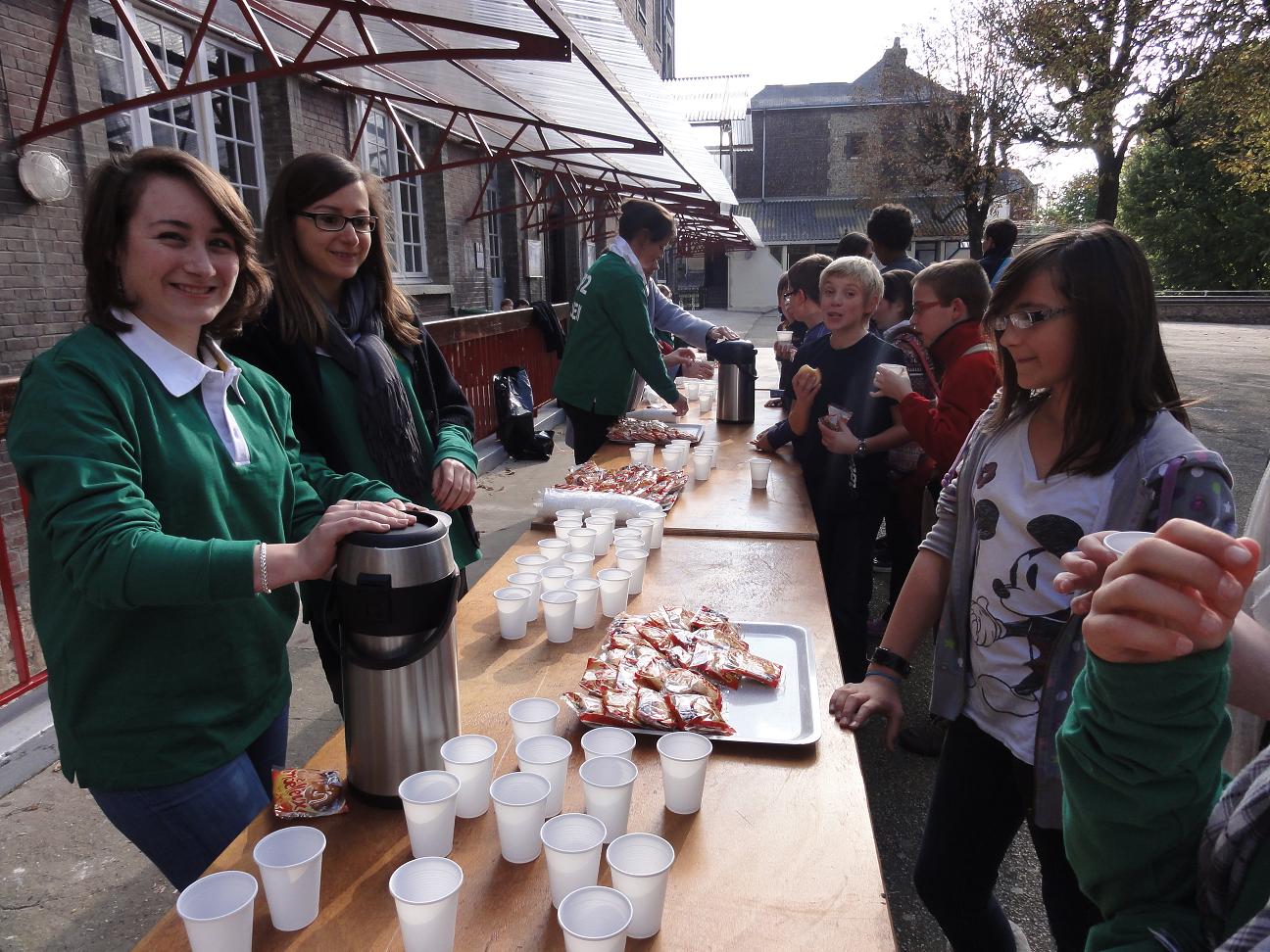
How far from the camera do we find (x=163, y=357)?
1532mm

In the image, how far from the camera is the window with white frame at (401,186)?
9805mm

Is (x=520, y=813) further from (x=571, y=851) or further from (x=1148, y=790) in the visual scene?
(x=1148, y=790)

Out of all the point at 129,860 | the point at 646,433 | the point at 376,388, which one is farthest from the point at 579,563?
the point at 646,433

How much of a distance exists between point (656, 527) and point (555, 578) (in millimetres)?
656

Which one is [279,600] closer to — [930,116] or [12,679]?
[12,679]

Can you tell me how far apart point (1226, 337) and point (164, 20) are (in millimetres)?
24879

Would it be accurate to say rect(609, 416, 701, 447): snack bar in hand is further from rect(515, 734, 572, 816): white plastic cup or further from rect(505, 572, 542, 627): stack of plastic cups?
rect(515, 734, 572, 816): white plastic cup

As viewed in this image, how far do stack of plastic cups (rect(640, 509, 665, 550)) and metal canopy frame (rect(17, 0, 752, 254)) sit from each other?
223cm

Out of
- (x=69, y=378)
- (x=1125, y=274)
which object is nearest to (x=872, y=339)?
(x=1125, y=274)

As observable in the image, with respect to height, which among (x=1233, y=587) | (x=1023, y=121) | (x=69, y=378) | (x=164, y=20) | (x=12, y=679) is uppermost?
(x=1023, y=121)

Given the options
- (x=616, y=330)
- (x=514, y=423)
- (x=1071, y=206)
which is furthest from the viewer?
(x=1071, y=206)

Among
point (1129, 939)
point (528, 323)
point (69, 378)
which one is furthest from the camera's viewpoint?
point (528, 323)

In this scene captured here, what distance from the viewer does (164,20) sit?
652 cm

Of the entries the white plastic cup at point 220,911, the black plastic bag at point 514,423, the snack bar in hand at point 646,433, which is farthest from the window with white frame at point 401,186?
the white plastic cup at point 220,911
